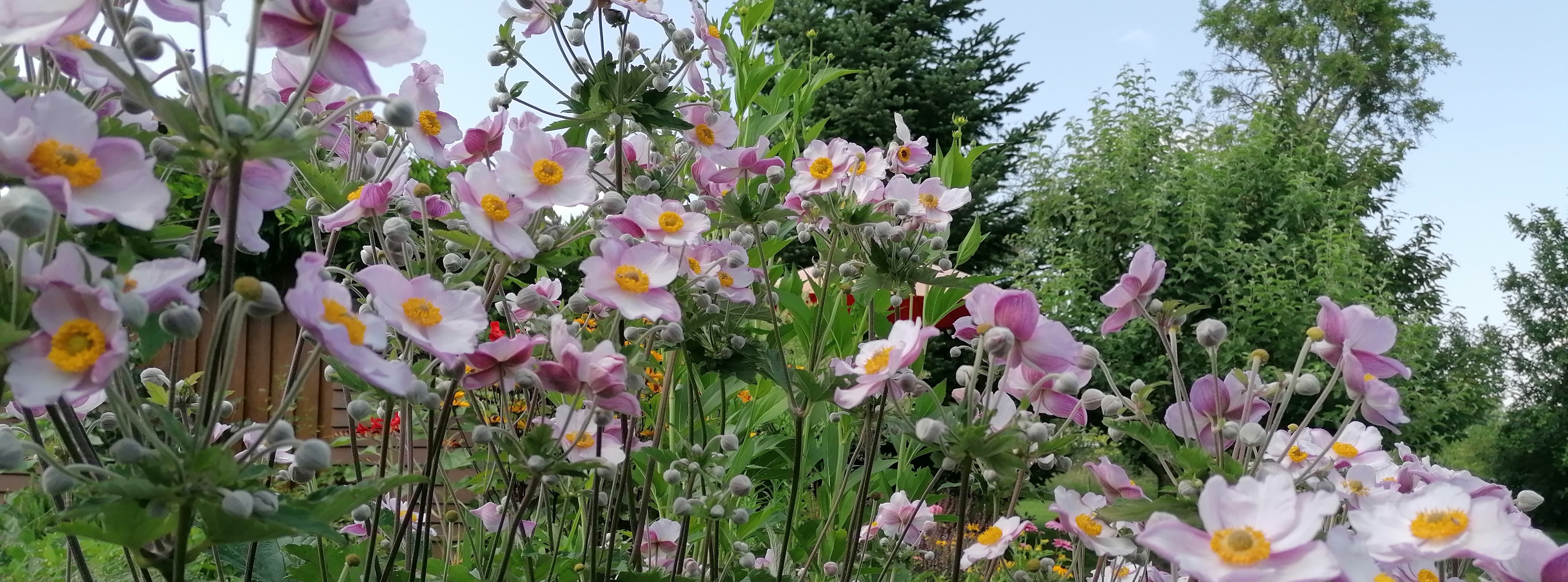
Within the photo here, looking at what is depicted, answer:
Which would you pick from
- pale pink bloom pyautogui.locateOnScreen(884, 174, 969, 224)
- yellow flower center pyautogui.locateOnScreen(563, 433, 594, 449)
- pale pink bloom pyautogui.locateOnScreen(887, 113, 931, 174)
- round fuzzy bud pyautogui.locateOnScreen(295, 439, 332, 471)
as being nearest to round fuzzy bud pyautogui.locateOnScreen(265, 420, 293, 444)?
round fuzzy bud pyautogui.locateOnScreen(295, 439, 332, 471)

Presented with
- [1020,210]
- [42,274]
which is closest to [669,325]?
[42,274]

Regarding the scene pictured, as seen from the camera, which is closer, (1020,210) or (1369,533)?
(1369,533)

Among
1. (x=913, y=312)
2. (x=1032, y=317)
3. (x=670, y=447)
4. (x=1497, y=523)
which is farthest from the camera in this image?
(x=913, y=312)

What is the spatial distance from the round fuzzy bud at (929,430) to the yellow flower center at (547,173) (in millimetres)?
534

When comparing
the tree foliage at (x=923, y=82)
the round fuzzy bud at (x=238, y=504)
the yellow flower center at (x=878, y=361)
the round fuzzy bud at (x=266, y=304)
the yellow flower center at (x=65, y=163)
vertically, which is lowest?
the round fuzzy bud at (x=238, y=504)

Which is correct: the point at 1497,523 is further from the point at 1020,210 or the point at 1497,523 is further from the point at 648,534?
the point at 1020,210

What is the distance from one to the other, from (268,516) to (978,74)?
11308 mm

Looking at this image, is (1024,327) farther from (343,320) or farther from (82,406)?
(82,406)

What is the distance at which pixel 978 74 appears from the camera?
1138cm

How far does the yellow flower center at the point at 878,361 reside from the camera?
1185mm

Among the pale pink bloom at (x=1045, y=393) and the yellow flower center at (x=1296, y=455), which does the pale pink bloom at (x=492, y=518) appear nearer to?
the pale pink bloom at (x=1045, y=393)

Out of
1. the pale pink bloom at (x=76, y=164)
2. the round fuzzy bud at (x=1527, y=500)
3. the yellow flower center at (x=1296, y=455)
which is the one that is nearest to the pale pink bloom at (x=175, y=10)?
the pale pink bloom at (x=76, y=164)

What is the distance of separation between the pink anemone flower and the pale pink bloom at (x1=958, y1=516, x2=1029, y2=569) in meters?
1.00

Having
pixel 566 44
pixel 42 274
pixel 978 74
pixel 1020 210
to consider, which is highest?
pixel 978 74
